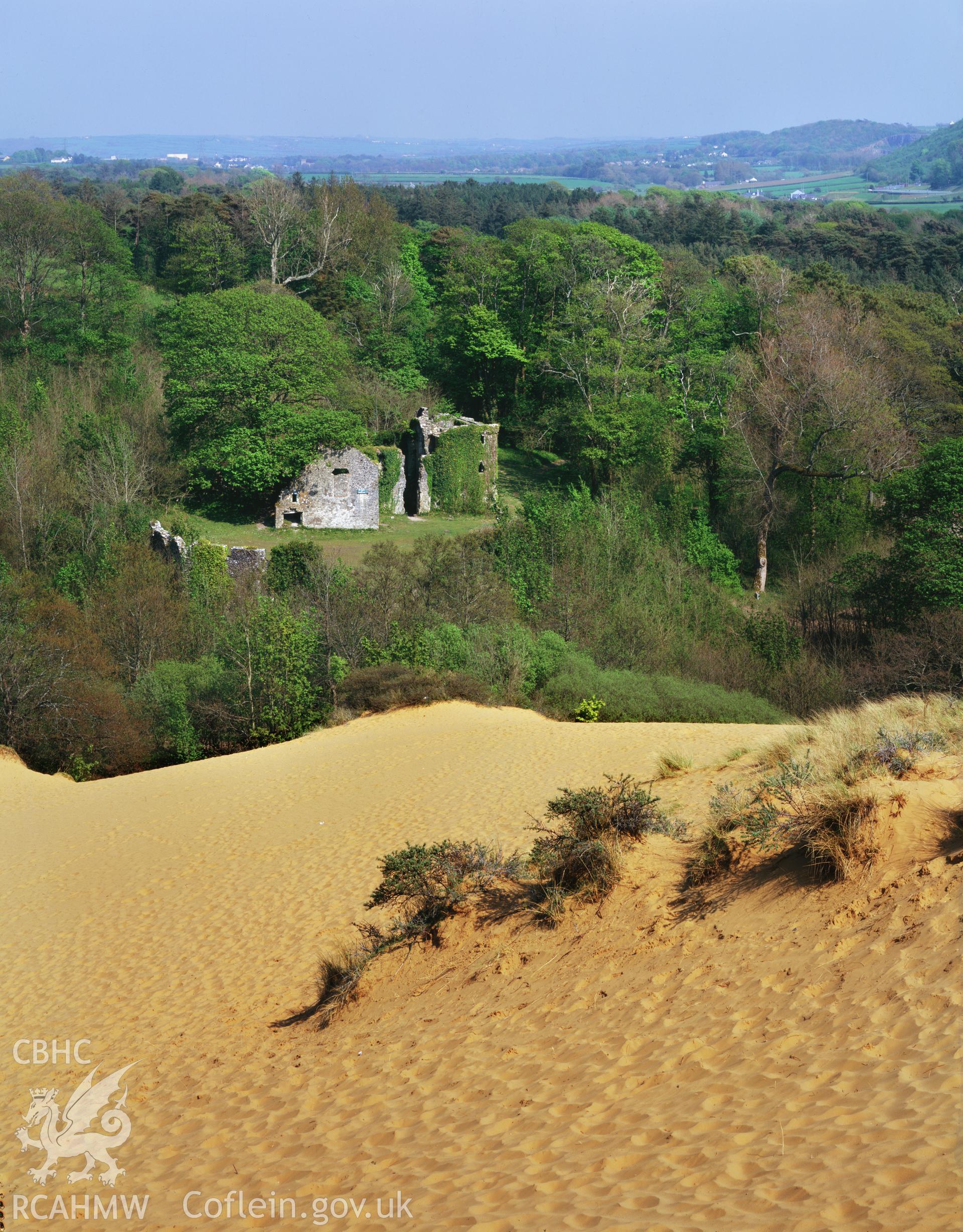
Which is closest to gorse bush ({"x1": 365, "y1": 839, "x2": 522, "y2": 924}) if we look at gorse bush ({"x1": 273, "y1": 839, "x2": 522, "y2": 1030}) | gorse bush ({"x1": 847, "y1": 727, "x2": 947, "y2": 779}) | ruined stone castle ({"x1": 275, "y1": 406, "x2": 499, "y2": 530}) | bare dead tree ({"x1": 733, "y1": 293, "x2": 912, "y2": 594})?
gorse bush ({"x1": 273, "y1": 839, "x2": 522, "y2": 1030})

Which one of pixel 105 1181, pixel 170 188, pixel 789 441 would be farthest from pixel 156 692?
pixel 170 188

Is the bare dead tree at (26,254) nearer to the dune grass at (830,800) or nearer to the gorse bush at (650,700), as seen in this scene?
the gorse bush at (650,700)

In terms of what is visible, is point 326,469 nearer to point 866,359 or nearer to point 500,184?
point 866,359

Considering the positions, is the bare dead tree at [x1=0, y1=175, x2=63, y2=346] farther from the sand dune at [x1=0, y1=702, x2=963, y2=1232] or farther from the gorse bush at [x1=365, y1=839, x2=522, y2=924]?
the gorse bush at [x1=365, y1=839, x2=522, y2=924]

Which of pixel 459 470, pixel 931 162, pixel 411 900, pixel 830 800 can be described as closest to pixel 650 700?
pixel 411 900

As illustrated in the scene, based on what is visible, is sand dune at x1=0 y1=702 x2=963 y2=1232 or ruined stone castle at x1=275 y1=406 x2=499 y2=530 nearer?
sand dune at x1=0 y1=702 x2=963 y2=1232
